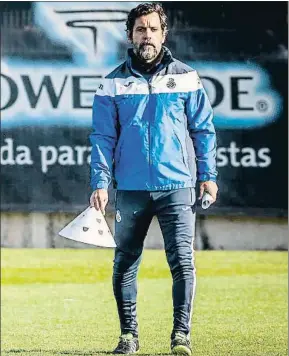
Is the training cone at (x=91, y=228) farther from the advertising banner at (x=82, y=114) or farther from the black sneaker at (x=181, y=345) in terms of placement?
the advertising banner at (x=82, y=114)

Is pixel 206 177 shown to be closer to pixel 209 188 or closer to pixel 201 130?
pixel 209 188

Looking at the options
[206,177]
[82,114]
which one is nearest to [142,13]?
[206,177]

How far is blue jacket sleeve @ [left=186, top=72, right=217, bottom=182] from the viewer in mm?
7797

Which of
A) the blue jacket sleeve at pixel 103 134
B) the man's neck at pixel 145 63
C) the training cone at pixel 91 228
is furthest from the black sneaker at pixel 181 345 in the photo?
the man's neck at pixel 145 63

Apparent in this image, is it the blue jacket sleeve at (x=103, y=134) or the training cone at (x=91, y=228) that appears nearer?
the blue jacket sleeve at (x=103, y=134)

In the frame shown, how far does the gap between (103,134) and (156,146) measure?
0.31 meters

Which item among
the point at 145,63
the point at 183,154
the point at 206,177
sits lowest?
the point at 206,177

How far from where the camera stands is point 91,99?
16.5 meters

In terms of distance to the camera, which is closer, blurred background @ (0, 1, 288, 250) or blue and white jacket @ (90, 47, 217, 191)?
blue and white jacket @ (90, 47, 217, 191)

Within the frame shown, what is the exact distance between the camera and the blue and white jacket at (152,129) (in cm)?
771

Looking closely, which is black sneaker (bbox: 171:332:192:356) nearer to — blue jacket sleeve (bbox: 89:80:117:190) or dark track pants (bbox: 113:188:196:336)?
dark track pants (bbox: 113:188:196:336)

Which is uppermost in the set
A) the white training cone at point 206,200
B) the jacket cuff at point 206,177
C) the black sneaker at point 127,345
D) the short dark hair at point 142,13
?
the short dark hair at point 142,13

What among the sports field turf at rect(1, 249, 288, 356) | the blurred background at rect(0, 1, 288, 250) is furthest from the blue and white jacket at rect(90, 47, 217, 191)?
the blurred background at rect(0, 1, 288, 250)

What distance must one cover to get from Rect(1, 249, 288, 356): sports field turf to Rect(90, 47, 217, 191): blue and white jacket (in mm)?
1055
